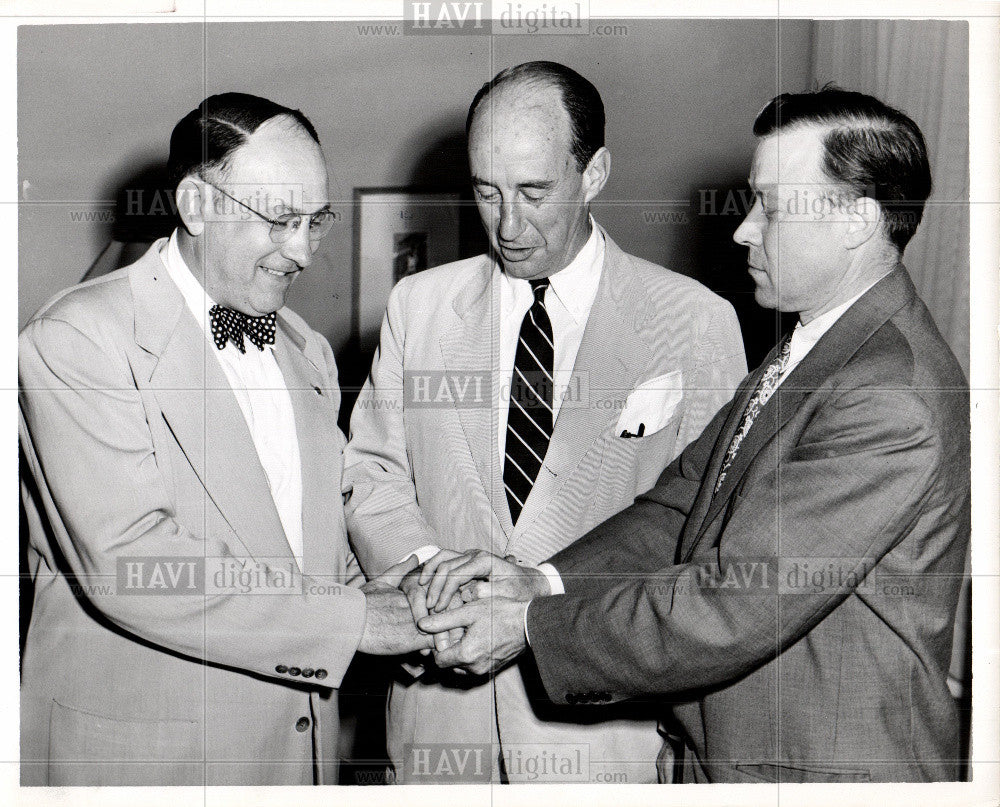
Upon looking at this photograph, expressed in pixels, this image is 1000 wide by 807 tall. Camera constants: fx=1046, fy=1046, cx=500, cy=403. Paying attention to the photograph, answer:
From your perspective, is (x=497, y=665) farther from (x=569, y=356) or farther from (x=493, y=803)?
(x=569, y=356)

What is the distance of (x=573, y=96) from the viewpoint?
257 cm

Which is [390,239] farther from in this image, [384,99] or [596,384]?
[596,384]

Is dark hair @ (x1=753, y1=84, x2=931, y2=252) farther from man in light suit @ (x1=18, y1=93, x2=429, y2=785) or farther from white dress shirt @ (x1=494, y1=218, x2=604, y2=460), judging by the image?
man in light suit @ (x1=18, y1=93, x2=429, y2=785)

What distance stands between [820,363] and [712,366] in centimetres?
54

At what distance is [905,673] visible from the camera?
2068mm

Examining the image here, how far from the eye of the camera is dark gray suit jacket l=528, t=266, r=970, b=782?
6.57 feet

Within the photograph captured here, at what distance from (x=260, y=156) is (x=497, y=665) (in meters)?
1.30

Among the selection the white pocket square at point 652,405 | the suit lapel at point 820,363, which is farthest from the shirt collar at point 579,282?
the suit lapel at point 820,363

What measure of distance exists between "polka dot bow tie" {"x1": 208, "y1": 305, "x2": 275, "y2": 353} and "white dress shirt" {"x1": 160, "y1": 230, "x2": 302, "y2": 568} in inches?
0.5

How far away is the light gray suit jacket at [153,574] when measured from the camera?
7.41ft

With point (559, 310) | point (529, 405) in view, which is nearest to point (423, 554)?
point (529, 405)

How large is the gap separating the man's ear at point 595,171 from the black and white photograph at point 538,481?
0.01 metres

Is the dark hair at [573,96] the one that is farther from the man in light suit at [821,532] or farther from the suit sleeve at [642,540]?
the suit sleeve at [642,540]

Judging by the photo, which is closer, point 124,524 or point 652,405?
point 124,524
